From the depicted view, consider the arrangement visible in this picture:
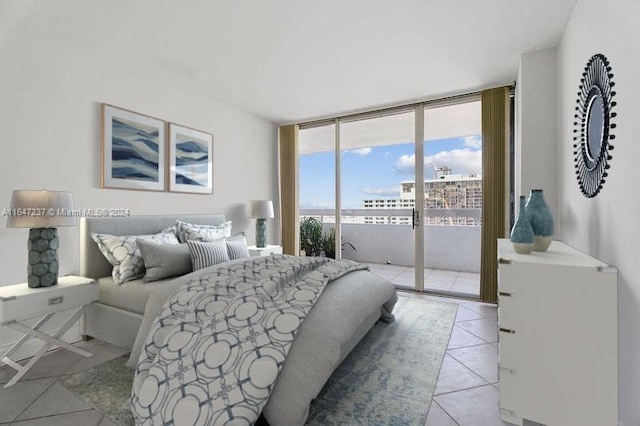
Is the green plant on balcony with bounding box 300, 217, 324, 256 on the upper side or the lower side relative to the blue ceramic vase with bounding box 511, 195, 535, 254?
lower

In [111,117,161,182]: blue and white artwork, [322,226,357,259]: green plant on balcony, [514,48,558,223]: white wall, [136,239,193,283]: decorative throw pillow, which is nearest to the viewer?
[136,239,193,283]: decorative throw pillow

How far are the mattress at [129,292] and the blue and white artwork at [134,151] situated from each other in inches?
41.3

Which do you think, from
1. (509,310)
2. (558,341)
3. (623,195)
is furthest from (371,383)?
(623,195)

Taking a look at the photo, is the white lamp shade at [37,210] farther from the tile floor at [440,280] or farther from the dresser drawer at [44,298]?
the tile floor at [440,280]

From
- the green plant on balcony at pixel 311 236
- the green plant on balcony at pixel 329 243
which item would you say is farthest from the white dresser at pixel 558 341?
the green plant on balcony at pixel 311 236

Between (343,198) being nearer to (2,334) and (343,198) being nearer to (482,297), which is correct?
(482,297)

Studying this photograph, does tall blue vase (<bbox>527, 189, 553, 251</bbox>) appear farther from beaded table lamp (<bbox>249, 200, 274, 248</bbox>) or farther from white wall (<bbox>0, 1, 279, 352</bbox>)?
white wall (<bbox>0, 1, 279, 352</bbox>)

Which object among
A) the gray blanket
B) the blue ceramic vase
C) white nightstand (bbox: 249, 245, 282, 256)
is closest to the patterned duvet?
the gray blanket

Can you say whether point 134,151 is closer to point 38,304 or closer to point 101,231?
point 101,231

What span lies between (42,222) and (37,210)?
0.09m

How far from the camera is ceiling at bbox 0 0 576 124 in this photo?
2.19 metres

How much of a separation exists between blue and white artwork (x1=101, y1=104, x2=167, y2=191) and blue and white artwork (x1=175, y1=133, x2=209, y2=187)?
0.19 meters

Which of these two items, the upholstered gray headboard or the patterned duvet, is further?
the upholstered gray headboard

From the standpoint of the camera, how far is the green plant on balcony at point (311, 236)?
212 inches
